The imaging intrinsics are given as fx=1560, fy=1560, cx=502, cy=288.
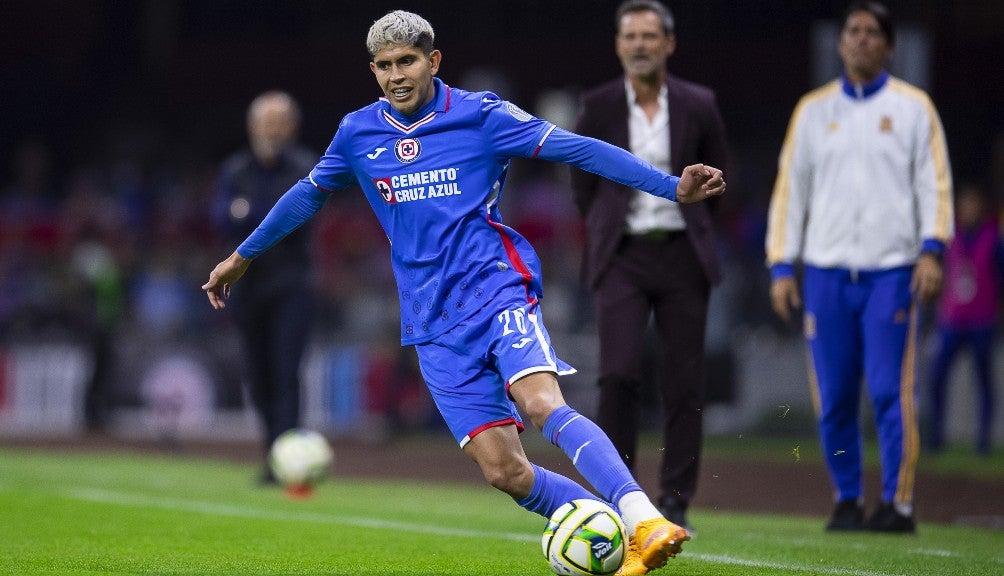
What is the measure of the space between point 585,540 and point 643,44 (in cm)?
333

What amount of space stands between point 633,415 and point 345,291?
11749mm

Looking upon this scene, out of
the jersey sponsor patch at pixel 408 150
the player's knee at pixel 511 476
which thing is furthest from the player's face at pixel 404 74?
the player's knee at pixel 511 476

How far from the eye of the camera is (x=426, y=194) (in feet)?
19.7

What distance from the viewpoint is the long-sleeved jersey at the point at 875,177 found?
8273 mm

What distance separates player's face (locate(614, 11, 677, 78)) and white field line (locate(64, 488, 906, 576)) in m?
2.43

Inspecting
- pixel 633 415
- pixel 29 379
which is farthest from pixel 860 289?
pixel 29 379

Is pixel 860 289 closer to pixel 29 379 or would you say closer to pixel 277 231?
pixel 277 231

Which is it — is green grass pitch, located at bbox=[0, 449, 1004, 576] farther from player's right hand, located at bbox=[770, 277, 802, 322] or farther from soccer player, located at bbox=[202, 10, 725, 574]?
player's right hand, located at bbox=[770, 277, 802, 322]

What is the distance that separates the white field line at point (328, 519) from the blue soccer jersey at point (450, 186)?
157 centimetres

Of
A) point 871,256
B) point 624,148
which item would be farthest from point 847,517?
point 624,148

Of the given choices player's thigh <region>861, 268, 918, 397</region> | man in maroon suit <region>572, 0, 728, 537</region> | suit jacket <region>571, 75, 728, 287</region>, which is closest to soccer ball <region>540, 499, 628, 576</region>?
man in maroon suit <region>572, 0, 728, 537</region>

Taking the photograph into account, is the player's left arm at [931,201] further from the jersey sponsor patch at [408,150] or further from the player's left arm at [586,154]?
the jersey sponsor patch at [408,150]

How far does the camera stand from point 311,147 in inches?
1018

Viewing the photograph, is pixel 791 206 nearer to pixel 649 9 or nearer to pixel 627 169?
pixel 649 9
